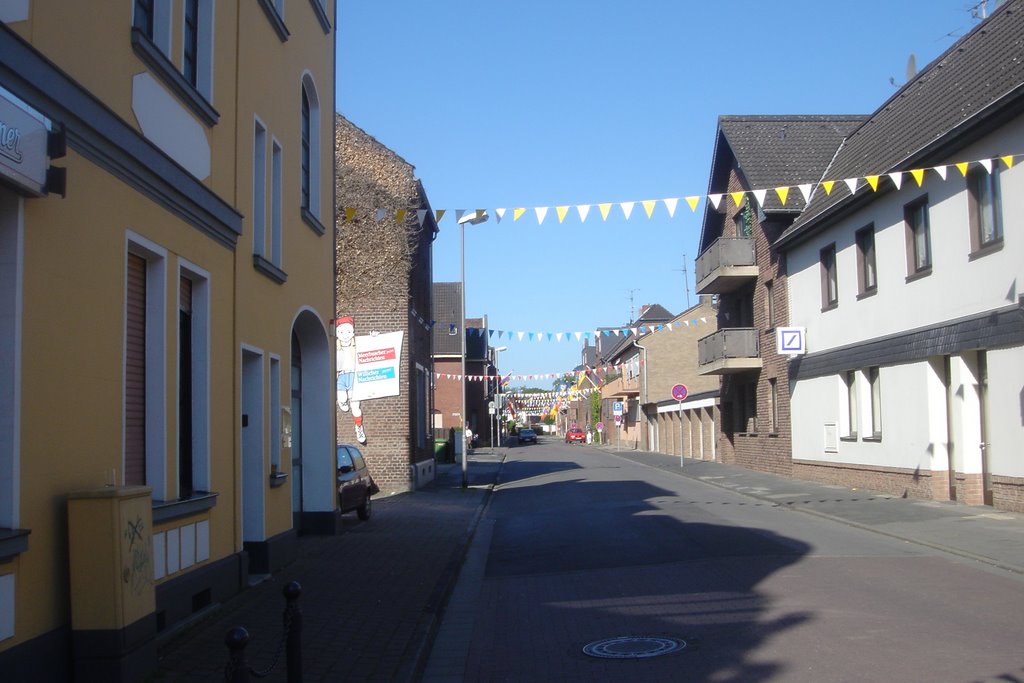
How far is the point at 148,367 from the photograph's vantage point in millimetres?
7859

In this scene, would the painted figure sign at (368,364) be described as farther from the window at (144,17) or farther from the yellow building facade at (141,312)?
the window at (144,17)

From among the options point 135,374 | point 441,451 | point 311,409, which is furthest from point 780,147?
point 135,374

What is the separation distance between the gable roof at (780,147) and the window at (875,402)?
21.7 ft

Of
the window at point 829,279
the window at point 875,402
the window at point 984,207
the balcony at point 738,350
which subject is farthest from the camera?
the balcony at point 738,350

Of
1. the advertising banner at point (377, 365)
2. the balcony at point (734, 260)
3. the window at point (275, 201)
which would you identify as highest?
the balcony at point (734, 260)

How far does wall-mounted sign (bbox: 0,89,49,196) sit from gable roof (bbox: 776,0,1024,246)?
44.7 feet

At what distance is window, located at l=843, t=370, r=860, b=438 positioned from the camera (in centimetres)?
2261

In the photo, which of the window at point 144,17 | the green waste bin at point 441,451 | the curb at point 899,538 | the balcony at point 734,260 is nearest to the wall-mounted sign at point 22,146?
the window at point 144,17

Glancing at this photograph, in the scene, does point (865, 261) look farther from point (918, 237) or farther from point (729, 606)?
point (729, 606)

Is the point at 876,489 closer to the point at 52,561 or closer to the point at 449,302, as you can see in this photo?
the point at 52,561

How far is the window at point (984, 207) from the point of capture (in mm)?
15938

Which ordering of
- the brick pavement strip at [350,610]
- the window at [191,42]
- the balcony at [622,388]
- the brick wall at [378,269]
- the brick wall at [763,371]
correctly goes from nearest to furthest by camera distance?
the brick pavement strip at [350,610] → the window at [191,42] → the brick wall at [378,269] → the brick wall at [763,371] → the balcony at [622,388]

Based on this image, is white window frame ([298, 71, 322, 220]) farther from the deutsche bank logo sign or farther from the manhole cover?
the deutsche bank logo sign

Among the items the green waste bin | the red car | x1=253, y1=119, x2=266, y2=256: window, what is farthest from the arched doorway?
the red car
